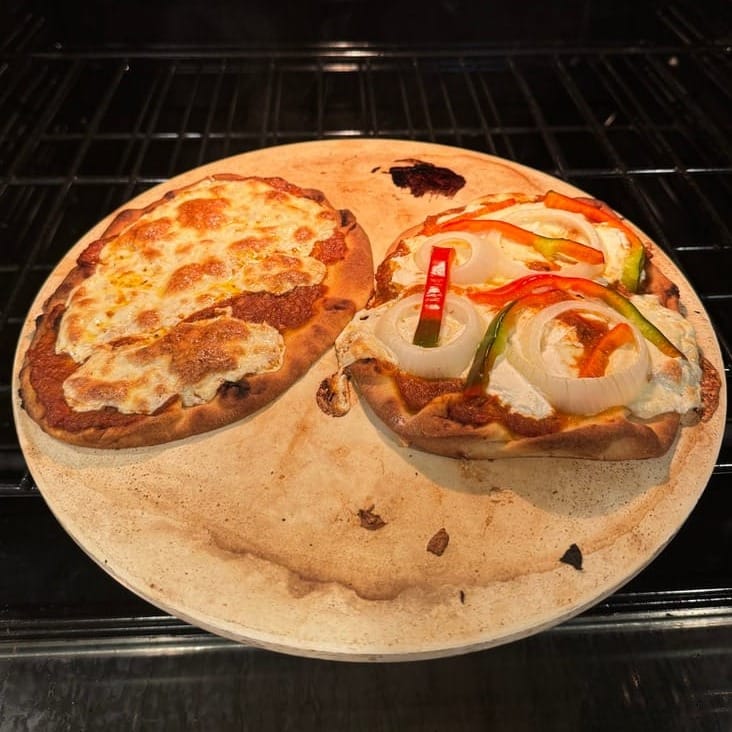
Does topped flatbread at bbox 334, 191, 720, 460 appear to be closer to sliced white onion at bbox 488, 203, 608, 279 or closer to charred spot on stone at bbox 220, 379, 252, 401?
sliced white onion at bbox 488, 203, 608, 279

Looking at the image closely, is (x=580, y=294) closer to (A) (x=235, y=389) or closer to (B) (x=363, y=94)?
(A) (x=235, y=389)

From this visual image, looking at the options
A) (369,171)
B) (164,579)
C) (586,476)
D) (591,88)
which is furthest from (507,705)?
(591,88)

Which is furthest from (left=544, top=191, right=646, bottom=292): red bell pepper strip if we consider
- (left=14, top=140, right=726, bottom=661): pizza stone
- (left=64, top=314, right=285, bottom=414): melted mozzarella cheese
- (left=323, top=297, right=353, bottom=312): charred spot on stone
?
(left=64, top=314, right=285, bottom=414): melted mozzarella cheese

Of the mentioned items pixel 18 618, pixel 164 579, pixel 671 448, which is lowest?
pixel 18 618

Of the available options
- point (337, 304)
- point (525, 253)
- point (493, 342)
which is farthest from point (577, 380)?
point (337, 304)

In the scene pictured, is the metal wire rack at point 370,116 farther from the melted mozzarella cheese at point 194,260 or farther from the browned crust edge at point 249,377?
the browned crust edge at point 249,377

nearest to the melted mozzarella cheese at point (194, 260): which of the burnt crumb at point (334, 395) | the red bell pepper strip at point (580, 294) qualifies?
the burnt crumb at point (334, 395)

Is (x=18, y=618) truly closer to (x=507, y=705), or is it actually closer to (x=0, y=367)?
(x=0, y=367)
